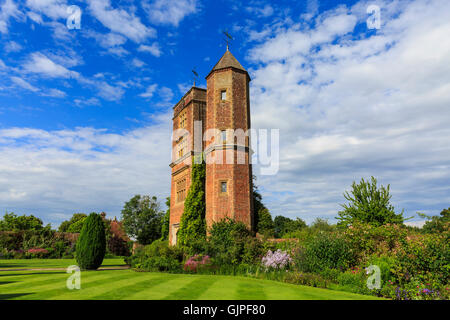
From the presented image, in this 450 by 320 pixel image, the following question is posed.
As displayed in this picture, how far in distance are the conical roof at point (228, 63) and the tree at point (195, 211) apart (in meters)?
7.34

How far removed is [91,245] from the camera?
53.1ft

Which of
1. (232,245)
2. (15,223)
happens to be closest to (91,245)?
(232,245)

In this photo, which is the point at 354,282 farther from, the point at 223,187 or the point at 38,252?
the point at 38,252

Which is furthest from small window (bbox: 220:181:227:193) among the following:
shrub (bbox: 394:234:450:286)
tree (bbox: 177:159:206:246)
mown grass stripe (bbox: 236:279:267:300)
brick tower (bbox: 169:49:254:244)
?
shrub (bbox: 394:234:450:286)

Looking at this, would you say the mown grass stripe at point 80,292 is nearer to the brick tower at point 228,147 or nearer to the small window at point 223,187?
the brick tower at point 228,147

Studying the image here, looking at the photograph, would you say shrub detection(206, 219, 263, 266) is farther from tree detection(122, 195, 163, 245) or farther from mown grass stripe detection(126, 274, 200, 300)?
tree detection(122, 195, 163, 245)

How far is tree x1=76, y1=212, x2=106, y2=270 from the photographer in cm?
1598

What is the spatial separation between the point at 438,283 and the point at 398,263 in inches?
49.7

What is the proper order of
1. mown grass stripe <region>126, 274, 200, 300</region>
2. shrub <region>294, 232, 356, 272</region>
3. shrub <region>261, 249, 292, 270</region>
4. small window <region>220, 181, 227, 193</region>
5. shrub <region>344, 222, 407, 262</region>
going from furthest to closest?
small window <region>220, 181, 227, 193</region>
shrub <region>261, 249, 292, 270</region>
shrub <region>344, 222, 407, 262</region>
shrub <region>294, 232, 356, 272</region>
mown grass stripe <region>126, 274, 200, 300</region>

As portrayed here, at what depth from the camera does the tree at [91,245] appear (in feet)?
52.4

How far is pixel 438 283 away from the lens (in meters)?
8.65
